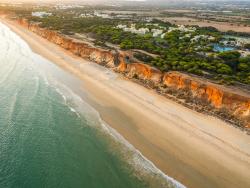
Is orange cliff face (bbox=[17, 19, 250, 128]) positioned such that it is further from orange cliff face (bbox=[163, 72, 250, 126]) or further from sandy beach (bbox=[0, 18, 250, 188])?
sandy beach (bbox=[0, 18, 250, 188])

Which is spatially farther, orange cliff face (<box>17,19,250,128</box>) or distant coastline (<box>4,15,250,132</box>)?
orange cliff face (<box>17,19,250,128</box>)

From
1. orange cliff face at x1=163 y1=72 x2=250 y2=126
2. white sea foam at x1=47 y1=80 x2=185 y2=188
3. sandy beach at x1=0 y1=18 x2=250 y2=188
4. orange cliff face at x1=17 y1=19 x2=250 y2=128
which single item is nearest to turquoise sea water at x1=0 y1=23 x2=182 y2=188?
white sea foam at x1=47 y1=80 x2=185 y2=188

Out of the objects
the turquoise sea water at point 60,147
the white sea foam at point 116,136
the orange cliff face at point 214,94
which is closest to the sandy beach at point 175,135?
the white sea foam at point 116,136

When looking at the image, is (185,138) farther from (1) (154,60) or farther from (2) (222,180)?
(1) (154,60)

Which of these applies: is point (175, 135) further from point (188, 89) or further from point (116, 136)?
point (188, 89)

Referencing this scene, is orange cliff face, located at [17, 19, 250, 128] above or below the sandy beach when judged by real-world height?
above

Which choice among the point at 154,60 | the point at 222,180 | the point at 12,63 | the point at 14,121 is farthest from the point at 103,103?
the point at 12,63
